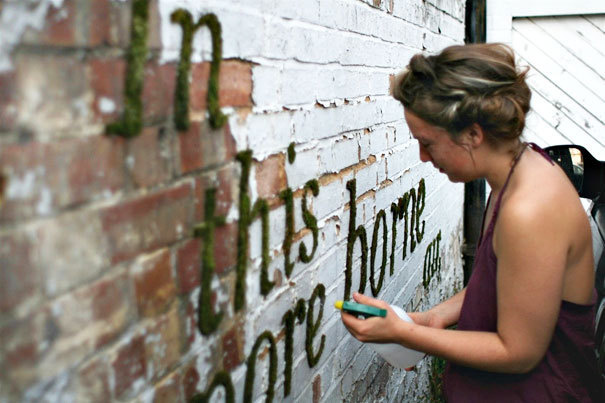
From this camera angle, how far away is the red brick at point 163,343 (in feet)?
3.98

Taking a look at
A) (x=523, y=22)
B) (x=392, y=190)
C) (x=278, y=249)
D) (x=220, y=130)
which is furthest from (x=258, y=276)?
(x=523, y=22)

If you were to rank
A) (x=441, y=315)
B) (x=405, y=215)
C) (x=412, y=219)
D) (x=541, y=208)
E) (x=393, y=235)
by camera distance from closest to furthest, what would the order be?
1. (x=541, y=208)
2. (x=441, y=315)
3. (x=393, y=235)
4. (x=405, y=215)
5. (x=412, y=219)

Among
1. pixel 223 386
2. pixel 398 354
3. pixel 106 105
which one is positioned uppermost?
pixel 106 105

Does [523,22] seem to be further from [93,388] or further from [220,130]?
[93,388]

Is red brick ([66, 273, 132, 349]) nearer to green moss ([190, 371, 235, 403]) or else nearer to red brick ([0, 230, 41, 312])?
red brick ([0, 230, 41, 312])

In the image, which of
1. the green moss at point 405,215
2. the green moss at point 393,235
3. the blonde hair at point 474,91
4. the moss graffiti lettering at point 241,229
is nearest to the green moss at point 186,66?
the moss graffiti lettering at point 241,229

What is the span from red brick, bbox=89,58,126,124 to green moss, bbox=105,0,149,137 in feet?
0.04

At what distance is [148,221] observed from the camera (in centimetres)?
118

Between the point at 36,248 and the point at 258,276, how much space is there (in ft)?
2.58

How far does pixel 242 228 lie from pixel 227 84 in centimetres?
33

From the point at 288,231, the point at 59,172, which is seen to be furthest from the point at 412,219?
the point at 59,172

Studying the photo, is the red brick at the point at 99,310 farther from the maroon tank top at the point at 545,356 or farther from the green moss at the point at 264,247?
the maroon tank top at the point at 545,356

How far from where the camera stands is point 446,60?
5.86 feet

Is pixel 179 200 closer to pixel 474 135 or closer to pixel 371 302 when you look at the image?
pixel 371 302
